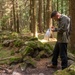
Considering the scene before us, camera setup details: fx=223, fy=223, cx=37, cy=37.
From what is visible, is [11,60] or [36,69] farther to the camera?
[11,60]

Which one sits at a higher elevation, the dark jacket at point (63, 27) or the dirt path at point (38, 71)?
the dark jacket at point (63, 27)

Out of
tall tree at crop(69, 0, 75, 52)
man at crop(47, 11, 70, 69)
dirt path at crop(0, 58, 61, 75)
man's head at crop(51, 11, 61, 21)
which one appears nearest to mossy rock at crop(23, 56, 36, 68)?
dirt path at crop(0, 58, 61, 75)

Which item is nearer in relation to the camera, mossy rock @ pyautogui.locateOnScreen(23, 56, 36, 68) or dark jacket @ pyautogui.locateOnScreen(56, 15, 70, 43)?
dark jacket @ pyautogui.locateOnScreen(56, 15, 70, 43)

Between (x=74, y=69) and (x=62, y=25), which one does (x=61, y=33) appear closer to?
(x=62, y=25)

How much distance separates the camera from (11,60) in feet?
30.6

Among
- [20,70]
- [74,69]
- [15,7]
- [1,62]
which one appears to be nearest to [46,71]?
[20,70]

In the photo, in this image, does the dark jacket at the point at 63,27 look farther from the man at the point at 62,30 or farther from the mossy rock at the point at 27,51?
the mossy rock at the point at 27,51

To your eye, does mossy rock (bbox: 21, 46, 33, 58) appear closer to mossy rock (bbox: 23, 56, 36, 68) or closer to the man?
mossy rock (bbox: 23, 56, 36, 68)

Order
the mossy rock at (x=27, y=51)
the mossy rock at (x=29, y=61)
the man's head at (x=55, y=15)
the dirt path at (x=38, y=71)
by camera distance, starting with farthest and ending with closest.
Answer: the mossy rock at (x=27, y=51), the mossy rock at (x=29, y=61), the dirt path at (x=38, y=71), the man's head at (x=55, y=15)

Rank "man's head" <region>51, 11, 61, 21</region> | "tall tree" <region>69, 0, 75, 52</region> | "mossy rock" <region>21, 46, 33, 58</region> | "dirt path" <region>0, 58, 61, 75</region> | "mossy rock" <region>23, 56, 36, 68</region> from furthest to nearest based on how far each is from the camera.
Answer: "tall tree" <region>69, 0, 75, 52</region>
"mossy rock" <region>21, 46, 33, 58</region>
"mossy rock" <region>23, 56, 36, 68</region>
"dirt path" <region>0, 58, 61, 75</region>
"man's head" <region>51, 11, 61, 21</region>

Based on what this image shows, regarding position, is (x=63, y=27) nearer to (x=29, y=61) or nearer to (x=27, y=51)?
(x=29, y=61)

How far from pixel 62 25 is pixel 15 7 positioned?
2244 cm

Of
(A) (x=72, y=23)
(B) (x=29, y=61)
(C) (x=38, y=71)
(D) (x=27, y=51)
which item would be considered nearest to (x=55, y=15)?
(C) (x=38, y=71)

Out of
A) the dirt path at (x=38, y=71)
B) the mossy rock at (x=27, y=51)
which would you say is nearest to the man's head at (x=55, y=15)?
the dirt path at (x=38, y=71)
